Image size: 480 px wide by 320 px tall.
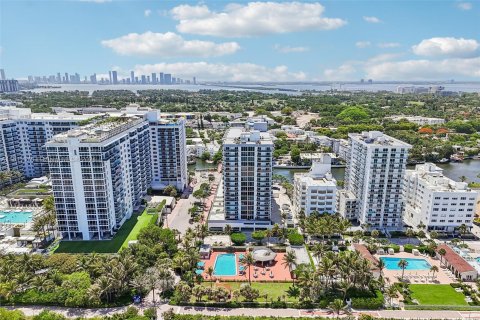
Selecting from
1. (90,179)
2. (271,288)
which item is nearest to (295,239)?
(271,288)

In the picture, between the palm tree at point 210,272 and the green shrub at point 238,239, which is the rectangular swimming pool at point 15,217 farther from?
the palm tree at point 210,272

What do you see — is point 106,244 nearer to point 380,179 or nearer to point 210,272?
point 210,272

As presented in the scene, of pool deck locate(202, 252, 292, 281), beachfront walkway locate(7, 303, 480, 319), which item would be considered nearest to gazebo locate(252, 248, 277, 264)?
pool deck locate(202, 252, 292, 281)

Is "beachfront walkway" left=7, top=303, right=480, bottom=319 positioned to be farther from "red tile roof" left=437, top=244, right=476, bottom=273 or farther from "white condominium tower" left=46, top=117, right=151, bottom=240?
"white condominium tower" left=46, top=117, right=151, bottom=240

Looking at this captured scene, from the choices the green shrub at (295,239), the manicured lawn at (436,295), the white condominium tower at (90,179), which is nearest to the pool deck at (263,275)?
the green shrub at (295,239)

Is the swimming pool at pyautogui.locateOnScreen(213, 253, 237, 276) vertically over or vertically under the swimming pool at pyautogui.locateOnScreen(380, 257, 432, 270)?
over

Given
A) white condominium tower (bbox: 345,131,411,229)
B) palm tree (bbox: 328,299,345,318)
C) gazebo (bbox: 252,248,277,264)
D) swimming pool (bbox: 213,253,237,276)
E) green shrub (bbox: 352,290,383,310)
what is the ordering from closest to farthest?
palm tree (bbox: 328,299,345,318)
green shrub (bbox: 352,290,383,310)
swimming pool (bbox: 213,253,237,276)
gazebo (bbox: 252,248,277,264)
white condominium tower (bbox: 345,131,411,229)
